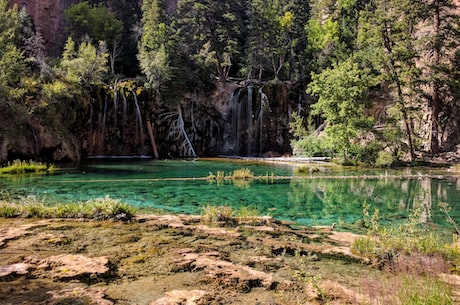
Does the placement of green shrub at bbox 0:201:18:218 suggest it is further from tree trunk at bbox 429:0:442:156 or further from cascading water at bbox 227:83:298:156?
cascading water at bbox 227:83:298:156

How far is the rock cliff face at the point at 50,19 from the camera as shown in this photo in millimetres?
40719

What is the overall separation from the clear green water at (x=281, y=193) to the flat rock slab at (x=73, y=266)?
15.4 ft

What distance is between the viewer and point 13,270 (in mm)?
4156

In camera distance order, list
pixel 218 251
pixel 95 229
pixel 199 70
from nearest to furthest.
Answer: pixel 218 251, pixel 95 229, pixel 199 70

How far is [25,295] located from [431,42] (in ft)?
94.3

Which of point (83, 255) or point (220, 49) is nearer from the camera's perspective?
point (83, 255)

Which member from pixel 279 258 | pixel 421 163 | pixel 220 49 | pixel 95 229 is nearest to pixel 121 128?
pixel 220 49

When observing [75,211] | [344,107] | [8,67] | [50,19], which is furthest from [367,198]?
[50,19]

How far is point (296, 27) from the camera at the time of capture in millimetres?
40875

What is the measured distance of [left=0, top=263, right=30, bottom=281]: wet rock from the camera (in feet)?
13.1

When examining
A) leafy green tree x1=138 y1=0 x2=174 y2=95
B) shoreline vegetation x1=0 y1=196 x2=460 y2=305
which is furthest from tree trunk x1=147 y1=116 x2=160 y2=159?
shoreline vegetation x1=0 y1=196 x2=460 y2=305

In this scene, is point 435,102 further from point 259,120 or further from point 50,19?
point 50,19

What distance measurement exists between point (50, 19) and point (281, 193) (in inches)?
1579

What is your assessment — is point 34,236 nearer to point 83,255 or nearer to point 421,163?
point 83,255
